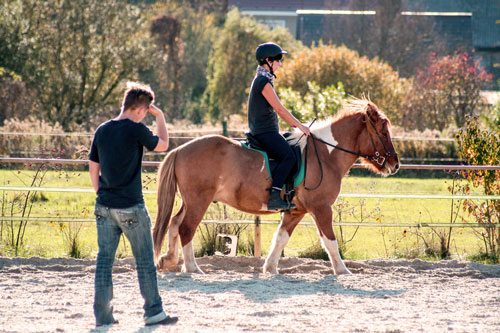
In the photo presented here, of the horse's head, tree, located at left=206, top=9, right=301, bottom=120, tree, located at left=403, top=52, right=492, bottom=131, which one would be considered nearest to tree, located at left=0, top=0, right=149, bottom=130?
tree, located at left=206, top=9, right=301, bottom=120

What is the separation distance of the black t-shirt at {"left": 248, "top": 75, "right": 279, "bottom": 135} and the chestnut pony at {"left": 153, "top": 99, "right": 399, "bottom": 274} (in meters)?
0.32

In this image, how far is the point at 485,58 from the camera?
5478cm

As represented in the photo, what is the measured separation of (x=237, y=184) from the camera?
7242 mm

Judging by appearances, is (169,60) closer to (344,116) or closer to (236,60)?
(236,60)

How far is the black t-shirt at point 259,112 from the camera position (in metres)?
7.06

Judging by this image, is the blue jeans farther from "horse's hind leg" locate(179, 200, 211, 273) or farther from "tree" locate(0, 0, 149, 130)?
"tree" locate(0, 0, 149, 130)

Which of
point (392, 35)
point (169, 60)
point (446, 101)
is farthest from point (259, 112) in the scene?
point (392, 35)

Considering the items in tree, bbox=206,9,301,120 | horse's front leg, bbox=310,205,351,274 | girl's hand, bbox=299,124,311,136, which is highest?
tree, bbox=206,9,301,120

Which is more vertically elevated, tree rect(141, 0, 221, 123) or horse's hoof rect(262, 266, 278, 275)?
tree rect(141, 0, 221, 123)

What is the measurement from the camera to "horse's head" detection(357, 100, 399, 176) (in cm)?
754

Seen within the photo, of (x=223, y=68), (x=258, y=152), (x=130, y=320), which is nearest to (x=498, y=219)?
(x=258, y=152)

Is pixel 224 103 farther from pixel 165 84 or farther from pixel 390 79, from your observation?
pixel 390 79

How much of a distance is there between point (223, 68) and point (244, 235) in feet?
96.4

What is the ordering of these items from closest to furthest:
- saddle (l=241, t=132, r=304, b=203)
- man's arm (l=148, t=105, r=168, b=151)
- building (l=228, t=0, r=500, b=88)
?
man's arm (l=148, t=105, r=168, b=151) → saddle (l=241, t=132, r=304, b=203) → building (l=228, t=0, r=500, b=88)
